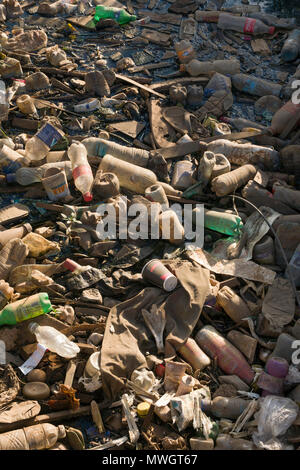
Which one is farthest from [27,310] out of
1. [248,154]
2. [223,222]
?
[248,154]

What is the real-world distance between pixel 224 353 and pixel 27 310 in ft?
5.78

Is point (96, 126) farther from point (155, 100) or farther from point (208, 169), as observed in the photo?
point (208, 169)

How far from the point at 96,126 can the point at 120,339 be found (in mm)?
3465

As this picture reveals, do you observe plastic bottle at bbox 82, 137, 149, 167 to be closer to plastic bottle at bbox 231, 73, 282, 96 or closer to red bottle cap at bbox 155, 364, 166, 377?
plastic bottle at bbox 231, 73, 282, 96

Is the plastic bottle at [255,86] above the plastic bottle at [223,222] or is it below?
above

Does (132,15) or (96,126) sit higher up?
(132,15)

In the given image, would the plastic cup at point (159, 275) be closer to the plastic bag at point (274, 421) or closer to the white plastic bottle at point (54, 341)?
the white plastic bottle at point (54, 341)

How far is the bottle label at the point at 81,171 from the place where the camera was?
607cm

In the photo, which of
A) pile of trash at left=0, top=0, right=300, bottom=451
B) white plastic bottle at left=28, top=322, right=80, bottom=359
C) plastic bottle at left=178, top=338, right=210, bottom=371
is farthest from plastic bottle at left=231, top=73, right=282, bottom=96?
white plastic bottle at left=28, top=322, right=80, bottom=359

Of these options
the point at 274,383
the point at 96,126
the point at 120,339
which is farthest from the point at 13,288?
the point at 96,126

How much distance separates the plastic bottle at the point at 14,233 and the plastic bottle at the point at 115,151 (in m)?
1.38

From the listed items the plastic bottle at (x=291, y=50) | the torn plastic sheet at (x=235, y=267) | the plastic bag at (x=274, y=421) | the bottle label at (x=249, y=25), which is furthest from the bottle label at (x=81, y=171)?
the bottle label at (x=249, y=25)

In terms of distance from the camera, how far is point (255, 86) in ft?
26.0

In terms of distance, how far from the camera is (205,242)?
5.77m
